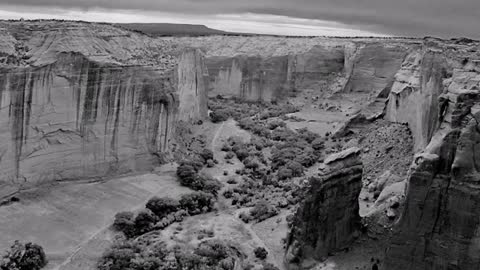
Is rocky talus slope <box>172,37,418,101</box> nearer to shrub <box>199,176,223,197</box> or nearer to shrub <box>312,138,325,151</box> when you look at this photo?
shrub <box>312,138,325,151</box>

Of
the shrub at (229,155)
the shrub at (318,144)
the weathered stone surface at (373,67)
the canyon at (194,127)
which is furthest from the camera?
the weathered stone surface at (373,67)

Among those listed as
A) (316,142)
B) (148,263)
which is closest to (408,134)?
(316,142)

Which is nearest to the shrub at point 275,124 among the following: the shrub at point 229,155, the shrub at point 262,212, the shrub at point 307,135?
the shrub at point 307,135

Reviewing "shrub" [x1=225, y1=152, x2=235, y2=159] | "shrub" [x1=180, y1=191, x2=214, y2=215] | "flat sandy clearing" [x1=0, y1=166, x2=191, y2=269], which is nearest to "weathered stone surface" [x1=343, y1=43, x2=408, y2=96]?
"shrub" [x1=225, y1=152, x2=235, y2=159]

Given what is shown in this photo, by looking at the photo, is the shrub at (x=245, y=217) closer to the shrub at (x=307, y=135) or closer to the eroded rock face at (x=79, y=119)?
the eroded rock face at (x=79, y=119)

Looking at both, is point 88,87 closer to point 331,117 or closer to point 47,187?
point 47,187

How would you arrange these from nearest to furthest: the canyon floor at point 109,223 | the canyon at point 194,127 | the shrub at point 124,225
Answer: the canyon at point 194,127
the canyon floor at point 109,223
the shrub at point 124,225

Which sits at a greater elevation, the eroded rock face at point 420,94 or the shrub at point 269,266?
the eroded rock face at point 420,94
